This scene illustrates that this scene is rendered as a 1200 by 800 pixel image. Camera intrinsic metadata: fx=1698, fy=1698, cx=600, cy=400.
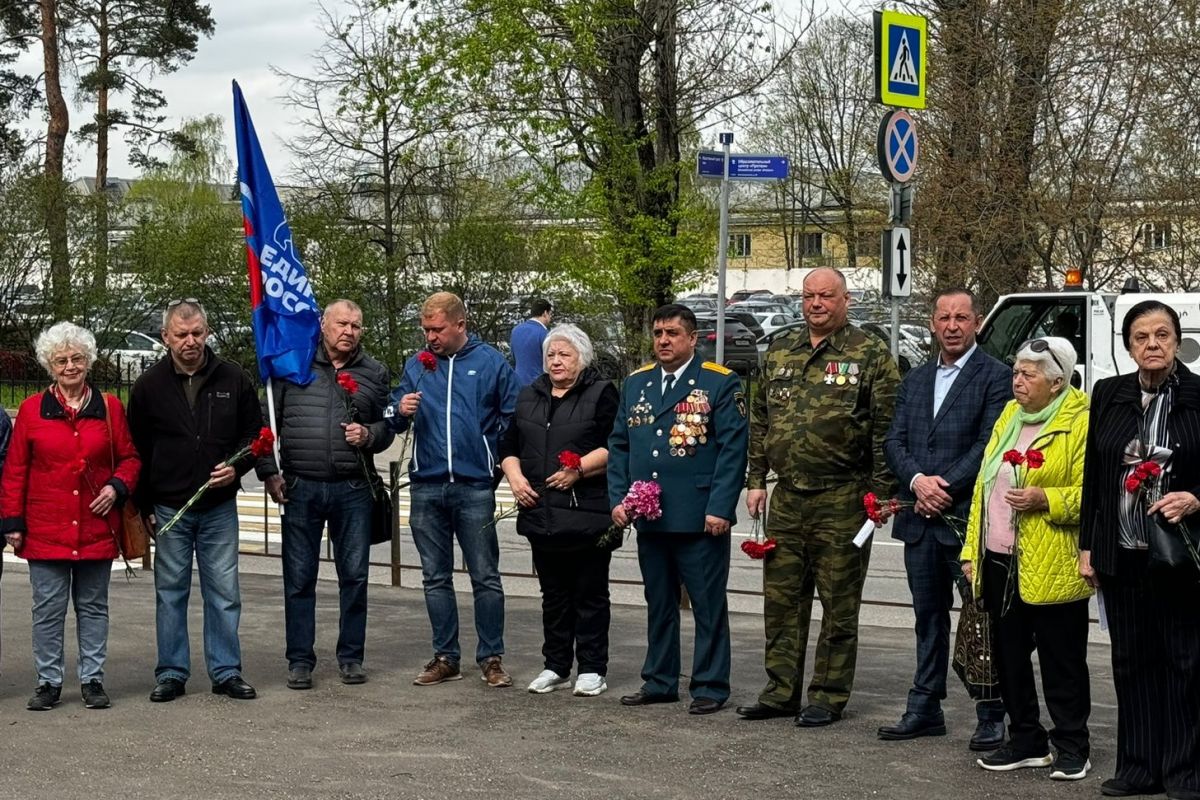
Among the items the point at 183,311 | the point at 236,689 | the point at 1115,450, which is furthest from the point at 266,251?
the point at 1115,450

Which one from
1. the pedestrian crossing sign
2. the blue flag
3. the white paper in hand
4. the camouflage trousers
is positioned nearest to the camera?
the white paper in hand

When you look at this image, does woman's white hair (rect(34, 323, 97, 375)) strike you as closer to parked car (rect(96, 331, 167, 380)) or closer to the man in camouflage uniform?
the man in camouflage uniform

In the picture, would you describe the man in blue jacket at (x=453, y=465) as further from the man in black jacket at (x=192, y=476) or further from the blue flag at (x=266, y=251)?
the man in black jacket at (x=192, y=476)

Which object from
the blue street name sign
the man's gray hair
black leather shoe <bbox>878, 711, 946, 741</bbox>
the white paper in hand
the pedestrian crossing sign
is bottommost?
black leather shoe <bbox>878, 711, 946, 741</bbox>

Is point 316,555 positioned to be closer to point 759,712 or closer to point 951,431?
point 759,712

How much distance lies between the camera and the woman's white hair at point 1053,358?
670 centimetres

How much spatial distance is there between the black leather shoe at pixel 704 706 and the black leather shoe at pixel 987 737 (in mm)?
1287

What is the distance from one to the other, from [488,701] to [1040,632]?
2.75 m

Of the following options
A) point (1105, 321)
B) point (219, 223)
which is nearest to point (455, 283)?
point (219, 223)

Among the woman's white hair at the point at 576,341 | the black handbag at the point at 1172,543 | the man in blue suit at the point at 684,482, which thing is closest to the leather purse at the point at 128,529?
the woman's white hair at the point at 576,341

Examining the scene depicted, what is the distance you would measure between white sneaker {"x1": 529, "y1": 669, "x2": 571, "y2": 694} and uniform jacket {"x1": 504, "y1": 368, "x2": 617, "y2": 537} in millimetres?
708

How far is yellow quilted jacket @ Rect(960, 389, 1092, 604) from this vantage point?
261 inches

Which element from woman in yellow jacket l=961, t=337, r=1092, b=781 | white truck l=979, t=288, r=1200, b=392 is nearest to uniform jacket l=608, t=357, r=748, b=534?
woman in yellow jacket l=961, t=337, r=1092, b=781

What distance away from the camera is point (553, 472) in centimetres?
834
